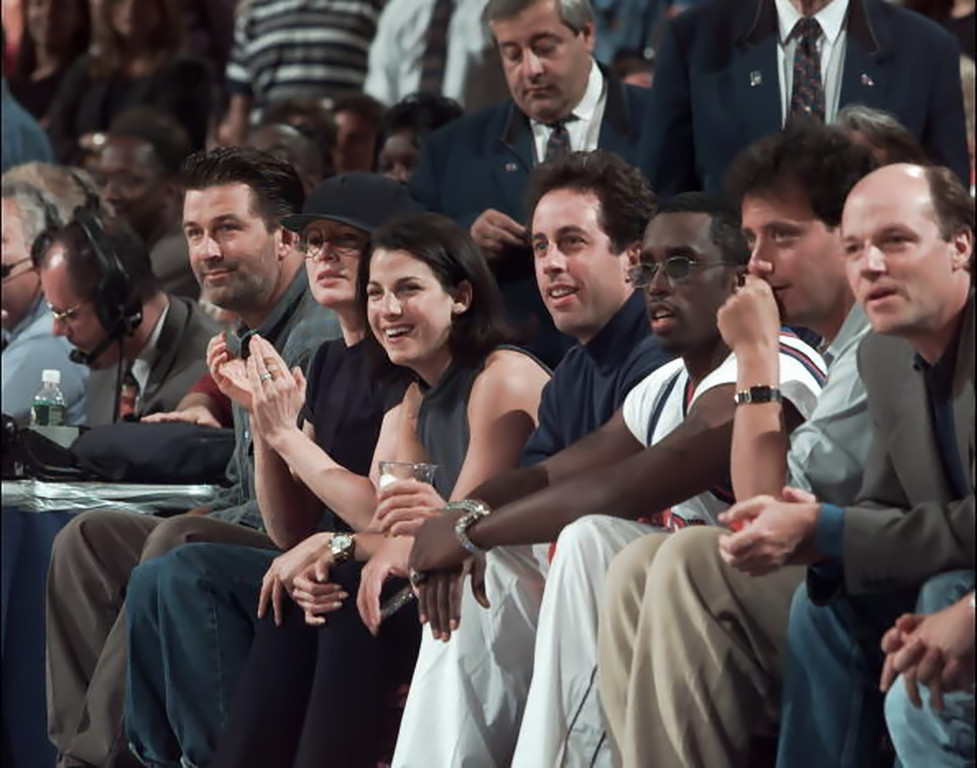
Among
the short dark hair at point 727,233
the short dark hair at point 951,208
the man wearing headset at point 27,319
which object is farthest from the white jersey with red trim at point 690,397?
the man wearing headset at point 27,319

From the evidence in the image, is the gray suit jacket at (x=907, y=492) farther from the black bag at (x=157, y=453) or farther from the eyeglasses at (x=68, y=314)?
the eyeglasses at (x=68, y=314)

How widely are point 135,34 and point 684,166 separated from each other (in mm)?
3567

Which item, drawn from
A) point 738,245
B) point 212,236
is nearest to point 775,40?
point 738,245

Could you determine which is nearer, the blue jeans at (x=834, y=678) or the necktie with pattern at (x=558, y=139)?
the blue jeans at (x=834, y=678)

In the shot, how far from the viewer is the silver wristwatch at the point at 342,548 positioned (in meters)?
3.99

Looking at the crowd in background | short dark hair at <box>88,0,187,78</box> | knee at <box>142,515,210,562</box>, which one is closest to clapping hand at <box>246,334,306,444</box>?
the crowd in background

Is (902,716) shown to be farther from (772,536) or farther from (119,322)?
(119,322)

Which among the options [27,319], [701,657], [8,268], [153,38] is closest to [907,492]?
[701,657]

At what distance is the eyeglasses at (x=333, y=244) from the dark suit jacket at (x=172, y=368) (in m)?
0.78

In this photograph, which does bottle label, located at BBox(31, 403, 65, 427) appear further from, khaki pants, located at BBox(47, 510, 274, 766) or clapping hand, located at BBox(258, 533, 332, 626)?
clapping hand, located at BBox(258, 533, 332, 626)

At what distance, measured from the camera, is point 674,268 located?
3723mm

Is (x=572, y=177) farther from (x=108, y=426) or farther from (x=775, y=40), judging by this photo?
(x=108, y=426)

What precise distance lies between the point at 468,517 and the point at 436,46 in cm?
337

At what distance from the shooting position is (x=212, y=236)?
15.8 ft
